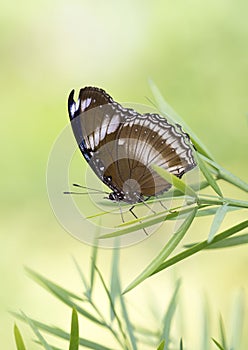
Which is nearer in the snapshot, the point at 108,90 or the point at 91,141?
the point at 91,141

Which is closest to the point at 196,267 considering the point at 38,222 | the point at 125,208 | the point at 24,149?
the point at 38,222

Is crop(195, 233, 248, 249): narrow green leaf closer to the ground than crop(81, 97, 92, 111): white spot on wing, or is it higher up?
closer to the ground

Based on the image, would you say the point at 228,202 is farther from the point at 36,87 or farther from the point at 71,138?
the point at 36,87

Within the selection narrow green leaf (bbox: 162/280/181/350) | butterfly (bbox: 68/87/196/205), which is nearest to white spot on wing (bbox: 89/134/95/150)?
butterfly (bbox: 68/87/196/205)

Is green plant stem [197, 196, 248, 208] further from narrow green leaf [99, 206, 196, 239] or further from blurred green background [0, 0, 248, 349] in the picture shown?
blurred green background [0, 0, 248, 349]

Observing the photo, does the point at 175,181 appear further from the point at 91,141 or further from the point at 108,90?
the point at 108,90

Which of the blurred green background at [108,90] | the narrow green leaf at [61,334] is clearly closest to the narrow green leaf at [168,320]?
the narrow green leaf at [61,334]

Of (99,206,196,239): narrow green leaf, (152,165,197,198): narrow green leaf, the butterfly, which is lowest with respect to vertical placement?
(99,206,196,239): narrow green leaf

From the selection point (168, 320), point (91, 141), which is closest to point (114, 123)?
point (91, 141)
